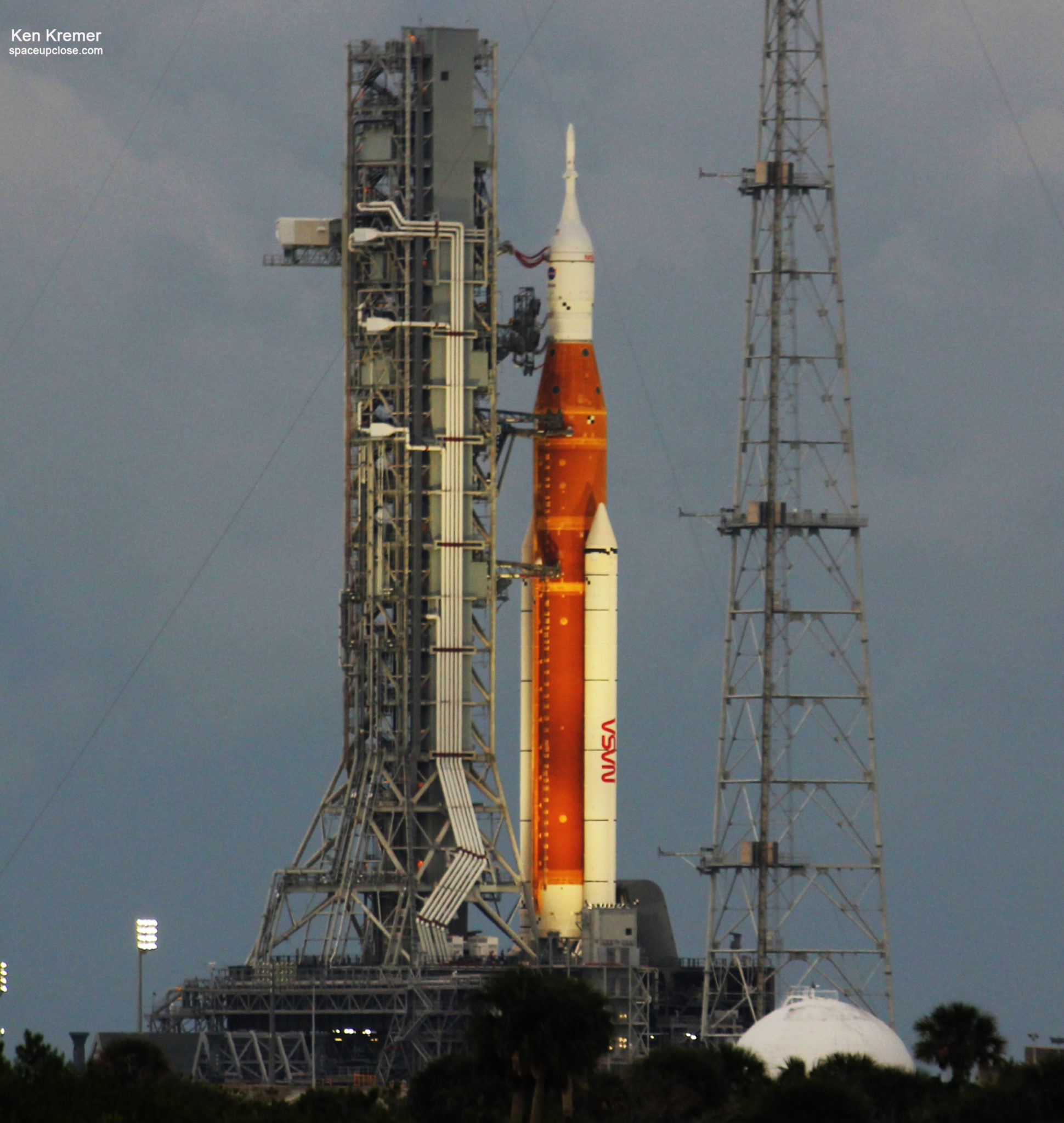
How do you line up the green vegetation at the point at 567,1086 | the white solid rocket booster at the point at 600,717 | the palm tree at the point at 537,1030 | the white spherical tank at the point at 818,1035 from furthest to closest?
the white solid rocket booster at the point at 600,717 < the white spherical tank at the point at 818,1035 < the palm tree at the point at 537,1030 < the green vegetation at the point at 567,1086

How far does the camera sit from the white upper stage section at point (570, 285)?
441ft

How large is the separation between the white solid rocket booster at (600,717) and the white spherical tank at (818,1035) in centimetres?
1435

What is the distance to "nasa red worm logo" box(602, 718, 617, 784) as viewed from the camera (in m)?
131

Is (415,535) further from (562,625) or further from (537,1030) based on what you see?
(537,1030)

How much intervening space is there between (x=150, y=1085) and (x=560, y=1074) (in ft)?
33.5

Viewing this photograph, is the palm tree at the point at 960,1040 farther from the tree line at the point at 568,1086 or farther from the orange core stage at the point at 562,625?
the orange core stage at the point at 562,625

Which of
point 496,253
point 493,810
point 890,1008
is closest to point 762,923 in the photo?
point 890,1008

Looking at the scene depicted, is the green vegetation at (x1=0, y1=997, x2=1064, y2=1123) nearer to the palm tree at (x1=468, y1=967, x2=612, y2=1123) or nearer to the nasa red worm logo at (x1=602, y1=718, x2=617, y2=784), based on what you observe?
the palm tree at (x1=468, y1=967, x2=612, y2=1123)

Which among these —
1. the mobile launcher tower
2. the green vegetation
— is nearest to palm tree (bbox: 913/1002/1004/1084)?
the green vegetation

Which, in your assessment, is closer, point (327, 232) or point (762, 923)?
point (762, 923)

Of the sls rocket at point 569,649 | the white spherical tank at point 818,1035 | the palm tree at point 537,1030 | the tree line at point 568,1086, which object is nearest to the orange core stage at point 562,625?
the sls rocket at point 569,649

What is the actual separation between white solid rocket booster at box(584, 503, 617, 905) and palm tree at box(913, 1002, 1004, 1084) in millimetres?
28506

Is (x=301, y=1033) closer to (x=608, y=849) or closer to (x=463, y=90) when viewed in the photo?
(x=608, y=849)

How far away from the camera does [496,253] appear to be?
134 m
